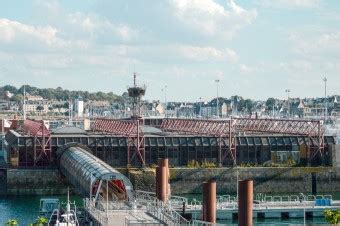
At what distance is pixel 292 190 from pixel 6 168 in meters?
31.0

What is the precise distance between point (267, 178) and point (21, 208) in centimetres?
2978

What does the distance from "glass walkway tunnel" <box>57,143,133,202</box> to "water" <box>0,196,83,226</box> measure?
12.9 feet

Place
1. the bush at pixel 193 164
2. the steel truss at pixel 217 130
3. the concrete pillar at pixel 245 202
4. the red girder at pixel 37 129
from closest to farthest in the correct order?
the concrete pillar at pixel 245 202, the bush at pixel 193 164, the red girder at pixel 37 129, the steel truss at pixel 217 130

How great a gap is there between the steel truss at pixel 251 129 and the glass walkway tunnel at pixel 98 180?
23.7m

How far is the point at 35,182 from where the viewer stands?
372ft

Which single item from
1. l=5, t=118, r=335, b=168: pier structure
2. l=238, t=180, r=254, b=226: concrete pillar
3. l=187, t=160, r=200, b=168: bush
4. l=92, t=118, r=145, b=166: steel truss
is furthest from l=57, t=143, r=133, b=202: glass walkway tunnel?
l=187, t=160, r=200, b=168: bush

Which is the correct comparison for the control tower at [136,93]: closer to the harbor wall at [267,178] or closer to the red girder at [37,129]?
the red girder at [37,129]

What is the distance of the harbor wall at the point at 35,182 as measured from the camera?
112 meters

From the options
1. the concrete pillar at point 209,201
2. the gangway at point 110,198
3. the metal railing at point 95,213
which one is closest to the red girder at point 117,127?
the gangway at point 110,198

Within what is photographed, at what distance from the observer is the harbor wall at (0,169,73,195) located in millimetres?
112375

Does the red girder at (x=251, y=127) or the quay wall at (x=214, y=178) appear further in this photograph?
the red girder at (x=251, y=127)

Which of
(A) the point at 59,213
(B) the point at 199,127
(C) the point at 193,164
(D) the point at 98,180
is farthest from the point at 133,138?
(A) the point at 59,213

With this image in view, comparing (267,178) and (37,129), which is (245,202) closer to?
(267,178)

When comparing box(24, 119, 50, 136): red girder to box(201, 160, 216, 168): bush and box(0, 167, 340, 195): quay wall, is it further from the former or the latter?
box(201, 160, 216, 168): bush
